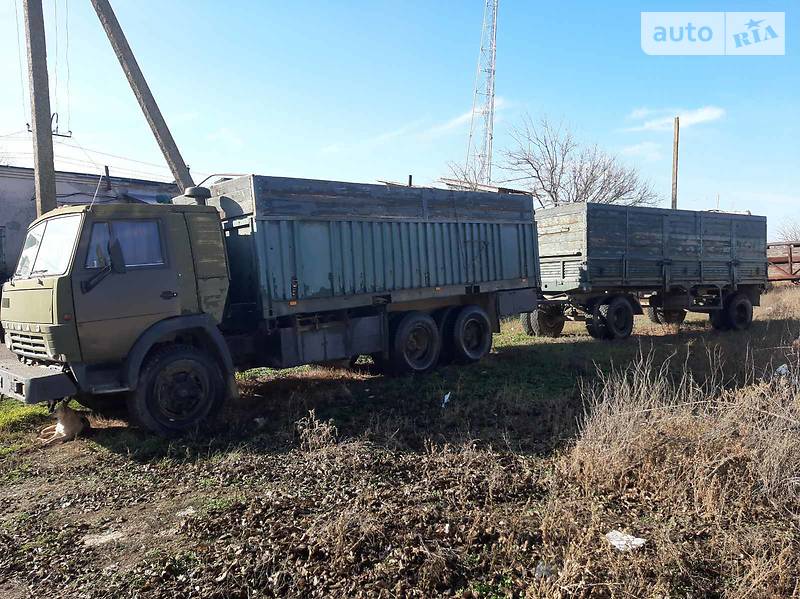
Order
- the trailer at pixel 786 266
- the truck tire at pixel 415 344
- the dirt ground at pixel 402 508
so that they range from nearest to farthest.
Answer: the dirt ground at pixel 402 508, the truck tire at pixel 415 344, the trailer at pixel 786 266

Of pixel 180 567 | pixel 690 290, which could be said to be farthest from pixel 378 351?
pixel 690 290

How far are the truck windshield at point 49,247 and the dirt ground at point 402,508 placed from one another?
70.6 inches

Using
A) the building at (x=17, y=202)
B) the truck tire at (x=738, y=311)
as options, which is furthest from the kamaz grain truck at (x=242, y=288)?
the building at (x=17, y=202)

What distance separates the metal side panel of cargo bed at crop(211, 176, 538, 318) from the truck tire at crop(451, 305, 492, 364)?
16.5 inches

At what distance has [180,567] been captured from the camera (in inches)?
131

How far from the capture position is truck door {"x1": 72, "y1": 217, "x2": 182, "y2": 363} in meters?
5.57

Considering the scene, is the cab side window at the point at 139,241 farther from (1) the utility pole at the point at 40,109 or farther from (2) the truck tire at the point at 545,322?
(2) the truck tire at the point at 545,322

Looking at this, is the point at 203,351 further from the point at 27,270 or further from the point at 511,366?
the point at 511,366

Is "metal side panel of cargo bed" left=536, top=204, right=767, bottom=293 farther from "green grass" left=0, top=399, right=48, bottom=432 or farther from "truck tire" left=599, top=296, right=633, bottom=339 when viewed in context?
"green grass" left=0, top=399, right=48, bottom=432

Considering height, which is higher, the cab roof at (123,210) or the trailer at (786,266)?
the cab roof at (123,210)

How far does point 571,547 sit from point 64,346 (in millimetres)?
4757

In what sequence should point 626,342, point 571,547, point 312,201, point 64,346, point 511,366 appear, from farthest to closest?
point 626,342 < point 511,366 < point 312,201 < point 64,346 < point 571,547

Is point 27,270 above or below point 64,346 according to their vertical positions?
above

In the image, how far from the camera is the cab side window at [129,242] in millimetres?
5703
